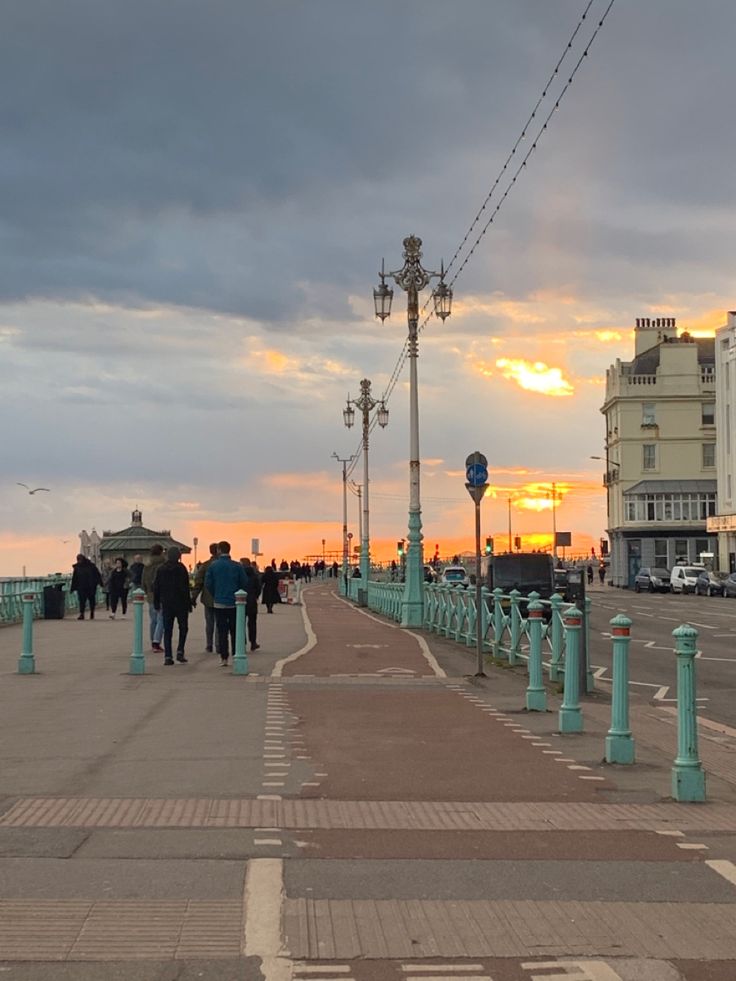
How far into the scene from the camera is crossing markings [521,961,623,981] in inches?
194


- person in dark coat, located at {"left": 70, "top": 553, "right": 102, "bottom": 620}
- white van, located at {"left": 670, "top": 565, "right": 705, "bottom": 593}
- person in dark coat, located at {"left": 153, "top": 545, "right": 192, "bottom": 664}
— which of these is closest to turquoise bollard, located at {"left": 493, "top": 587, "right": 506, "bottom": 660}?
person in dark coat, located at {"left": 153, "top": 545, "right": 192, "bottom": 664}

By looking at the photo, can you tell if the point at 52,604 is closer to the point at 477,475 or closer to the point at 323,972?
the point at 477,475

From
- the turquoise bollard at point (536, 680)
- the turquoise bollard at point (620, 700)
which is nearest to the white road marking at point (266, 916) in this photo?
the turquoise bollard at point (620, 700)

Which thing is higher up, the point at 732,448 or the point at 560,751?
the point at 732,448

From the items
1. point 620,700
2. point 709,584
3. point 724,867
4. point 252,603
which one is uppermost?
point 252,603

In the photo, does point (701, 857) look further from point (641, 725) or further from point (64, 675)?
point (64, 675)

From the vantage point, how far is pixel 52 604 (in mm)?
34219

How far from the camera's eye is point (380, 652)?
22.8 meters

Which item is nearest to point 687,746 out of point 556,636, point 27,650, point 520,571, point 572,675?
point 572,675

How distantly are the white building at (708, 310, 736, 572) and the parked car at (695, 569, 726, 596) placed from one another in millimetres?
7976

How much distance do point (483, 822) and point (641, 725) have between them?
5282 mm

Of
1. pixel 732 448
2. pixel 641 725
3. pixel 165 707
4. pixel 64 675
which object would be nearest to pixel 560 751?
pixel 641 725

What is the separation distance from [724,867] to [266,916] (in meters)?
2.50

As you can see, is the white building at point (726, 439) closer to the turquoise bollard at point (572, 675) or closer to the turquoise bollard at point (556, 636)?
the turquoise bollard at point (556, 636)
